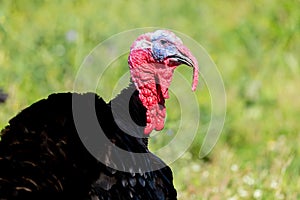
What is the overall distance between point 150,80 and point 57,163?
0.90 meters

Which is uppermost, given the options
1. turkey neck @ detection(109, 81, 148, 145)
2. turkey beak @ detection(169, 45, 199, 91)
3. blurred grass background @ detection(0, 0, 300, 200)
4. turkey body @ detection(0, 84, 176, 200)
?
blurred grass background @ detection(0, 0, 300, 200)

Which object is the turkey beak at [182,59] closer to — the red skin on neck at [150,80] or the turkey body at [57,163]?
the red skin on neck at [150,80]

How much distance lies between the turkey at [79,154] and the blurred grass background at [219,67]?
62.8 inches

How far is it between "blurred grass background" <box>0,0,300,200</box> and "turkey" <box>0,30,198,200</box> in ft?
5.23

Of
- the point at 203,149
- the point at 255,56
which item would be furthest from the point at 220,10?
the point at 203,149

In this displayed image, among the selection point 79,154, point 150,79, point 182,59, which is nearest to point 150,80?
point 150,79

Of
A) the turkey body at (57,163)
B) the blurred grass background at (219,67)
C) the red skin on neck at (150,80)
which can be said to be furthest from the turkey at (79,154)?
the blurred grass background at (219,67)

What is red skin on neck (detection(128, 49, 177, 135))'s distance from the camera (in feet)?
14.8

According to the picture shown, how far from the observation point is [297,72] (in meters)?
8.79

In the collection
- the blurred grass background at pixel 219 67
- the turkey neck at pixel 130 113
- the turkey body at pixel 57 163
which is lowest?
the turkey body at pixel 57 163

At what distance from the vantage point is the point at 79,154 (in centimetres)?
387

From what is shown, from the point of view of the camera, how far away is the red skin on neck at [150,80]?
4.50 m

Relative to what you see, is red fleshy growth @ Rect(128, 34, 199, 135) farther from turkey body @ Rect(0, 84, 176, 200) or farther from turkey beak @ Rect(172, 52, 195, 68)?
turkey body @ Rect(0, 84, 176, 200)

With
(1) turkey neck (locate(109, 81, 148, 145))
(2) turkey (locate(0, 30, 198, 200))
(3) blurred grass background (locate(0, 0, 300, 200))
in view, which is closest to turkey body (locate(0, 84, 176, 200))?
(2) turkey (locate(0, 30, 198, 200))
